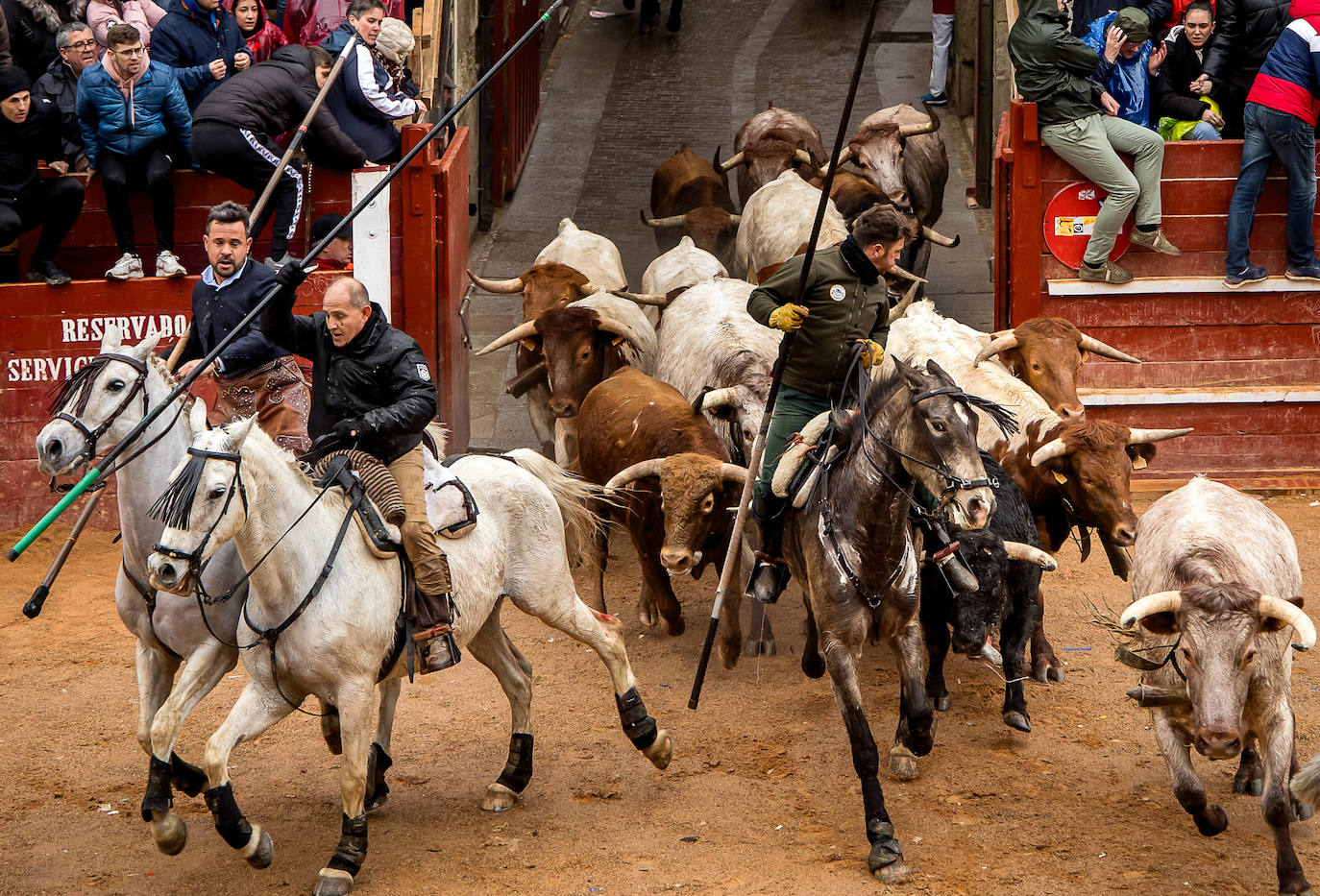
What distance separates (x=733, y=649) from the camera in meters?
8.93

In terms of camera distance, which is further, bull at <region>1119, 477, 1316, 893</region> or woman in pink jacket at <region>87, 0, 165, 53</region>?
woman in pink jacket at <region>87, 0, 165, 53</region>

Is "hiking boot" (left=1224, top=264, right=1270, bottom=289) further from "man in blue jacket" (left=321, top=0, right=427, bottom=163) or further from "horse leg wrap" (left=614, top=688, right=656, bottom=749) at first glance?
"horse leg wrap" (left=614, top=688, right=656, bottom=749)

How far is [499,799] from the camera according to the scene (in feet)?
23.8

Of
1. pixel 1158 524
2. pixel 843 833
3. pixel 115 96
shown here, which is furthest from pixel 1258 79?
pixel 115 96

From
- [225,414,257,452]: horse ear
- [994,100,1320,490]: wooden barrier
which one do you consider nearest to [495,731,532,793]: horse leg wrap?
[225,414,257,452]: horse ear

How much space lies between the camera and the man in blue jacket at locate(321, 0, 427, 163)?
11.1 meters

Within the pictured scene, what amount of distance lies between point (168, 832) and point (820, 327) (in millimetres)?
3990

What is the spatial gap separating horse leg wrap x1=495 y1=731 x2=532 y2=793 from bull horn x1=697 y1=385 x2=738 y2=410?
9.76 ft

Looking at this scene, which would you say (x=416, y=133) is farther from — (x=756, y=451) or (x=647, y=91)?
(x=647, y=91)

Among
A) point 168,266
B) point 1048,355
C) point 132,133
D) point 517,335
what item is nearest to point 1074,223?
point 1048,355

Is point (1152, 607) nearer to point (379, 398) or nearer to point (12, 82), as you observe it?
point (379, 398)

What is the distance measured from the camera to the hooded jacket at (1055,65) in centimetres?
1136

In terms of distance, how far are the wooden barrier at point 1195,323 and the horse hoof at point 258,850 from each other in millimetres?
7516

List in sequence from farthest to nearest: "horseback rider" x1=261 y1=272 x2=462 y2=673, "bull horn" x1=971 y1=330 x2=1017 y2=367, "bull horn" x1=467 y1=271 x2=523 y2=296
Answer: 1. "bull horn" x1=467 y1=271 x2=523 y2=296
2. "bull horn" x1=971 y1=330 x2=1017 y2=367
3. "horseback rider" x1=261 y1=272 x2=462 y2=673
